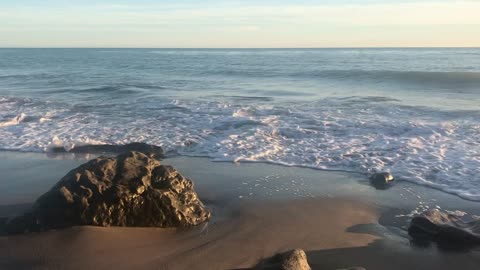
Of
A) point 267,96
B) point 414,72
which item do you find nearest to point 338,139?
point 267,96

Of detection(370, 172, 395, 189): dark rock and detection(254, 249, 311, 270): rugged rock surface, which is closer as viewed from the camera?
detection(254, 249, 311, 270): rugged rock surface

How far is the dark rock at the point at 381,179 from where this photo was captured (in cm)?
726

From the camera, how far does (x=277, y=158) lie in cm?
884

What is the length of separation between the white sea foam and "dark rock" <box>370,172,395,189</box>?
351 mm

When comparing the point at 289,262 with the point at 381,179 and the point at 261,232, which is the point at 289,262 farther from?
the point at 381,179

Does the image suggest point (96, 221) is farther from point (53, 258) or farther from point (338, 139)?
point (338, 139)

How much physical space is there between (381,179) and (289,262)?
356cm

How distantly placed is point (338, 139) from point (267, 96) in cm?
938

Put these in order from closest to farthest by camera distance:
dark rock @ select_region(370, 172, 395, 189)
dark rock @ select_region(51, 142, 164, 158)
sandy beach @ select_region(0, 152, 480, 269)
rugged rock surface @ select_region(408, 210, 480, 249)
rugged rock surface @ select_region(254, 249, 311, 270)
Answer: rugged rock surface @ select_region(254, 249, 311, 270) < sandy beach @ select_region(0, 152, 480, 269) < rugged rock surface @ select_region(408, 210, 480, 249) < dark rock @ select_region(370, 172, 395, 189) < dark rock @ select_region(51, 142, 164, 158)

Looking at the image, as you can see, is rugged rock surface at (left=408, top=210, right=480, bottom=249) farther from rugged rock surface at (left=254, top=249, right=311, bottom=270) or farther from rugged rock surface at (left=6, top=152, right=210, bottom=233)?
rugged rock surface at (left=6, top=152, right=210, bottom=233)

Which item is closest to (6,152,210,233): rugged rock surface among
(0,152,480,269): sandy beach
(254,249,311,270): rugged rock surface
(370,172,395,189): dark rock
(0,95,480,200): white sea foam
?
(0,152,480,269): sandy beach

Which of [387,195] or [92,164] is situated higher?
[92,164]

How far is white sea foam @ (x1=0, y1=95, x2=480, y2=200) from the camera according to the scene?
836cm

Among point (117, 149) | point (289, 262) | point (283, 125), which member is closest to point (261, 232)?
point (289, 262)
